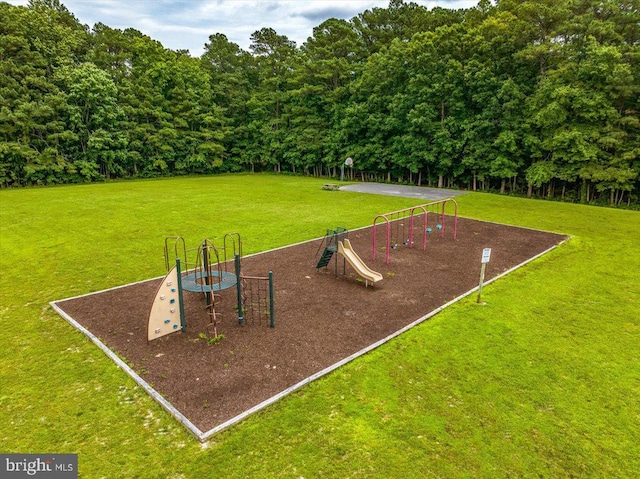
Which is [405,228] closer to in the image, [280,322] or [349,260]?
[349,260]

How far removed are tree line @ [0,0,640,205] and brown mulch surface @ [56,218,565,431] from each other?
1438 cm

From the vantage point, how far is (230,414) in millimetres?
4988

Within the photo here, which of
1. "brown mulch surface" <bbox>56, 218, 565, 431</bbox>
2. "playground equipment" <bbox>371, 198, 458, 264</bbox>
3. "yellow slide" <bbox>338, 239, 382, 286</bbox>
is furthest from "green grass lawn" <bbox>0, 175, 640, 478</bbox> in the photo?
"playground equipment" <bbox>371, 198, 458, 264</bbox>

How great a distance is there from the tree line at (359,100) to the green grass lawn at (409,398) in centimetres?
1484

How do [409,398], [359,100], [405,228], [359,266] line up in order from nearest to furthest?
[409,398] < [359,266] < [405,228] < [359,100]

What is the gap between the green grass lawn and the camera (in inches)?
171

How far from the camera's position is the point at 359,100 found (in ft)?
110

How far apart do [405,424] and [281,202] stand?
59.2 feet

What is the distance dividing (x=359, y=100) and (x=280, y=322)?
97.4 ft

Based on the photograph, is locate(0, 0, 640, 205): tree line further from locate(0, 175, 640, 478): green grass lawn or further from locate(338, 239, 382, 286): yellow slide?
locate(338, 239, 382, 286): yellow slide

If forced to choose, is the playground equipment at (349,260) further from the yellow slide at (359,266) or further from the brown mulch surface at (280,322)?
the brown mulch surface at (280,322)

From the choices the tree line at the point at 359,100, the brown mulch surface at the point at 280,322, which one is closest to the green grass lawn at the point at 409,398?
the brown mulch surface at the point at 280,322

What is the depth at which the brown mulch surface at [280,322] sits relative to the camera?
221 inches

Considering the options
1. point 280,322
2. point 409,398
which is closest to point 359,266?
point 280,322
